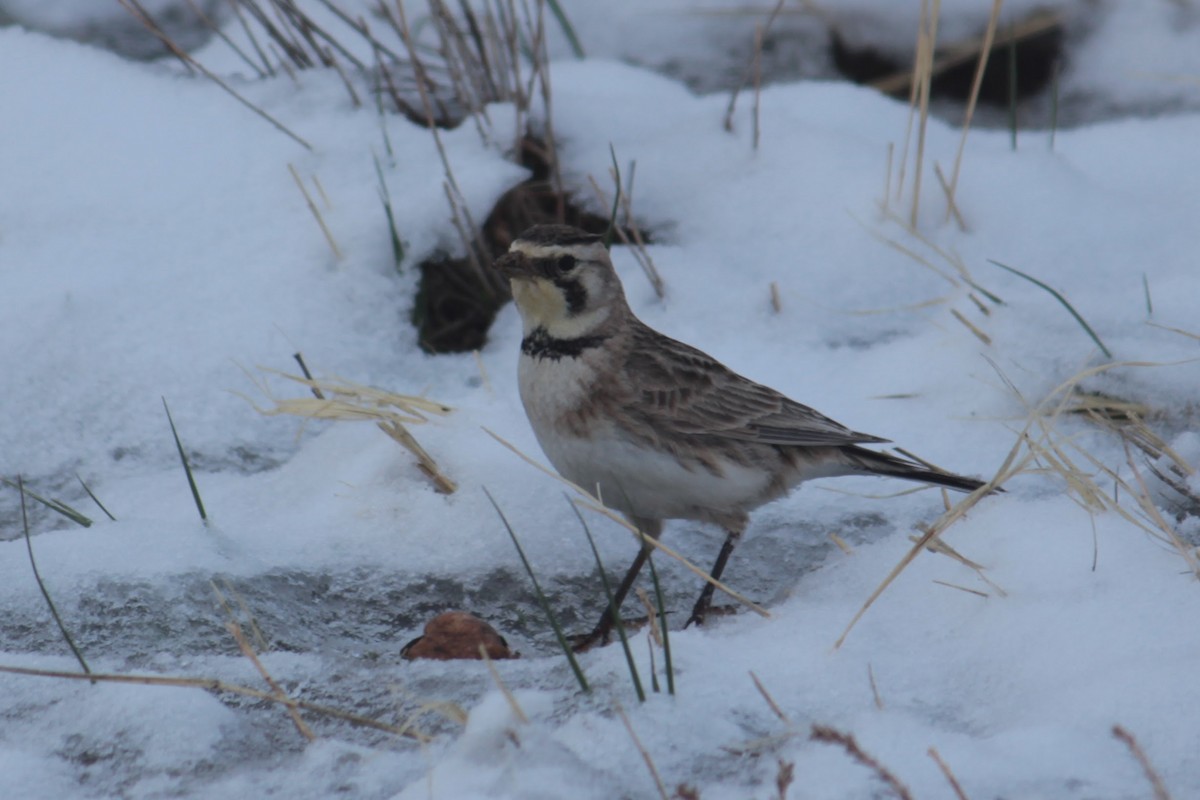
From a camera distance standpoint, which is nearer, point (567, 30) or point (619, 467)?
point (619, 467)

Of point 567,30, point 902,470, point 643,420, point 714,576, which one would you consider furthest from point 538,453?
point 567,30

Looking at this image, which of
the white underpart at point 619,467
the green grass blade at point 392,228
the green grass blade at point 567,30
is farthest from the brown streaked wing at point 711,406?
the green grass blade at point 567,30

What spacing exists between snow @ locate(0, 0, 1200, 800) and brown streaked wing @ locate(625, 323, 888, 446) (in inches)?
12.9

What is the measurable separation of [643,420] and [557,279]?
0.50 m

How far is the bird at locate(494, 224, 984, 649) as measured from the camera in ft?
12.3

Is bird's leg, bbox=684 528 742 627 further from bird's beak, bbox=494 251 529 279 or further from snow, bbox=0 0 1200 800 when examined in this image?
bird's beak, bbox=494 251 529 279

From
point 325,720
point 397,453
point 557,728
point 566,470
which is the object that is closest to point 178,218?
point 397,453

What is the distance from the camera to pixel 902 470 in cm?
379

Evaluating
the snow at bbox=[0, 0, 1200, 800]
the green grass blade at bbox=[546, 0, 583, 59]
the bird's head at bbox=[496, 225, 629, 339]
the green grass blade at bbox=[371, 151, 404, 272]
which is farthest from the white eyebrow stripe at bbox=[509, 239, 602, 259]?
the green grass blade at bbox=[546, 0, 583, 59]

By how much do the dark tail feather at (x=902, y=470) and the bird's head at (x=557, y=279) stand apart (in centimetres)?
86

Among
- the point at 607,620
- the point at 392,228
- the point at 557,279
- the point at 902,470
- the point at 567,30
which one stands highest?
the point at 567,30

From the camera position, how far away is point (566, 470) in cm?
380

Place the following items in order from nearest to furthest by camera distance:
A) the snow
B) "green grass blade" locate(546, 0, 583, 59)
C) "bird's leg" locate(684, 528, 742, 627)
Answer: the snow, "bird's leg" locate(684, 528, 742, 627), "green grass blade" locate(546, 0, 583, 59)

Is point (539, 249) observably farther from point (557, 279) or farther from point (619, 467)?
point (619, 467)
